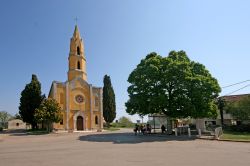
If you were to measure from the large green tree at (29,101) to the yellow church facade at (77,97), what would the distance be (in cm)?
895

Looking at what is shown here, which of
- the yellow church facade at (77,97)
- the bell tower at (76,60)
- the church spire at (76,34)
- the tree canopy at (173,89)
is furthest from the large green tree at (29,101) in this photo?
the tree canopy at (173,89)

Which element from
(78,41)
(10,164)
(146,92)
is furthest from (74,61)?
(10,164)

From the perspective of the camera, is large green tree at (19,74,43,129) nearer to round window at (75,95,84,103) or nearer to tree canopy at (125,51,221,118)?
round window at (75,95,84,103)

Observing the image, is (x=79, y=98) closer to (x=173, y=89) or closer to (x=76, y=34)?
(x=76, y=34)

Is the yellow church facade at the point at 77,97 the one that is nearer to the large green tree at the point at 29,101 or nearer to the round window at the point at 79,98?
the round window at the point at 79,98

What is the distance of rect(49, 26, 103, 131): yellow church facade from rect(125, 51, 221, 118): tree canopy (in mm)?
17553

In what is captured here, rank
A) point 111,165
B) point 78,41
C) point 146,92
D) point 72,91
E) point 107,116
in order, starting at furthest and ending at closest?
point 107,116, point 78,41, point 72,91, point 146,92, point 111,165

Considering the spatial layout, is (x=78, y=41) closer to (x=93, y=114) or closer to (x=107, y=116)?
(x=93, y=114)

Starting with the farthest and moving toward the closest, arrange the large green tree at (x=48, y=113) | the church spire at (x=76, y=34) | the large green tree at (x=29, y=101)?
the large green tree at (x=29, y=101)
the church spire at (x=76, y=34)
the large green tree at (x=48, y=113)

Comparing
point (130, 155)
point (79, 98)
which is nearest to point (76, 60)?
point (79, 98)

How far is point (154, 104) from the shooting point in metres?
28.5

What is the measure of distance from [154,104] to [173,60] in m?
7.10

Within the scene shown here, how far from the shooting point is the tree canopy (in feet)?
93.8

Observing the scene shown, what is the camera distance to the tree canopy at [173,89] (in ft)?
93.8
